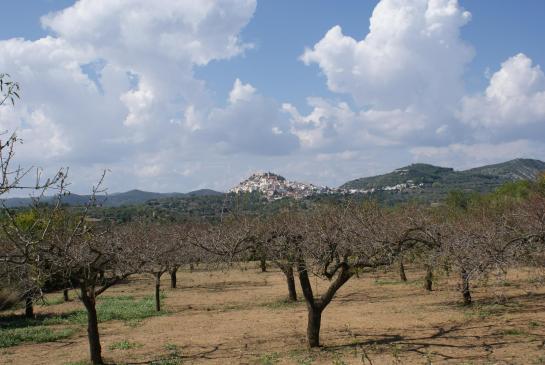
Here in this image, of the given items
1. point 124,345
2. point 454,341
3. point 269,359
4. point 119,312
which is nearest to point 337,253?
point 269,359

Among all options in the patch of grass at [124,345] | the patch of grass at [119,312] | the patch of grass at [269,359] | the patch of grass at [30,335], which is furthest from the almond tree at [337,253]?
the patch of grass at [30,335]

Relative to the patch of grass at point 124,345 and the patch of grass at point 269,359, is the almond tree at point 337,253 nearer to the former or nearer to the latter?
the patch of grass at point 269,359

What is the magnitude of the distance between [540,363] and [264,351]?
7.74 metres

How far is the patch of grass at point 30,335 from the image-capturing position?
18702 mm

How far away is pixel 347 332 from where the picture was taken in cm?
1681

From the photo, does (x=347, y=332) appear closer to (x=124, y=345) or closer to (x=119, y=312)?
(x=124, y=345)

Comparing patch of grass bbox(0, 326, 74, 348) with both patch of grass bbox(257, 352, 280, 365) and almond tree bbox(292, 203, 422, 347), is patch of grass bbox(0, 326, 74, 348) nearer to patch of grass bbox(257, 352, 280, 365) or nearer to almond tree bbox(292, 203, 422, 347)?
patch of grass bbox(257, 352, 280, 365)

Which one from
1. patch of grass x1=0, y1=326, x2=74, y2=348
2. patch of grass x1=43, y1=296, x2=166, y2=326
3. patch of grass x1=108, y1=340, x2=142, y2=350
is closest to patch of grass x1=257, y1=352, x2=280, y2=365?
patch of grass x1=108, y1=340, x2=142, y2=350

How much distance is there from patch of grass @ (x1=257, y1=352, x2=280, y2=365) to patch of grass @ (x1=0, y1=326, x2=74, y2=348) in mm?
10091

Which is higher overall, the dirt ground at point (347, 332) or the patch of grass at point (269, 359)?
the patch of grass at point (269, 359)

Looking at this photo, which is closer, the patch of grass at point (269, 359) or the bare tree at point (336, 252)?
the patch of grass at point (269, 359)

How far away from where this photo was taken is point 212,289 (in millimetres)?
35938

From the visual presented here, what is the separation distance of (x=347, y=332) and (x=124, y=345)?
8124 mm

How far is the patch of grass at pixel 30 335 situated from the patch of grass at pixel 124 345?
368 cm
